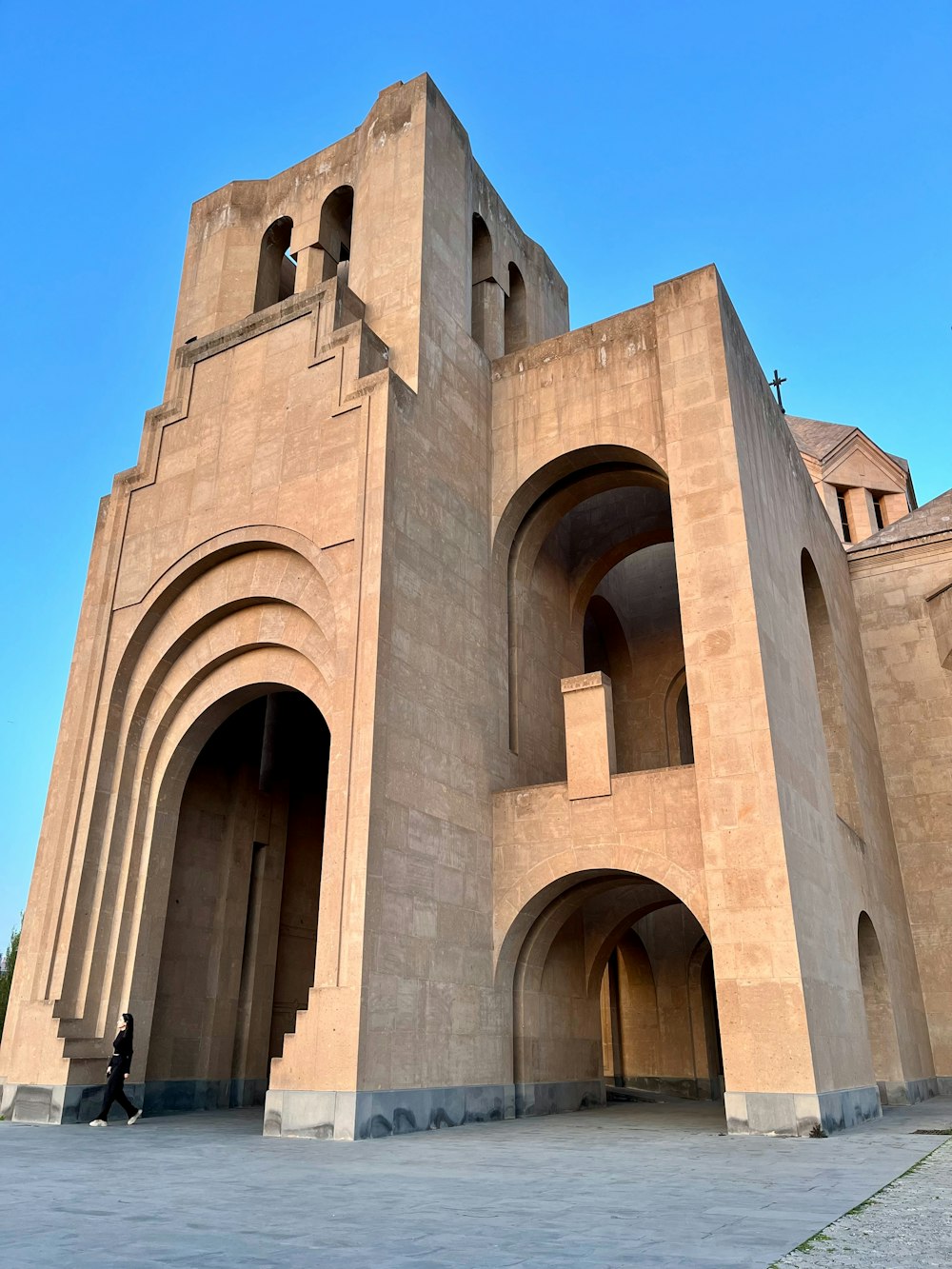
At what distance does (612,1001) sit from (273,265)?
52.7 ft

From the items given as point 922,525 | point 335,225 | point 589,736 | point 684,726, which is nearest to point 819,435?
point 922,525

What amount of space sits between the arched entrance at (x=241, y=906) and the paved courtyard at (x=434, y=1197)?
171 inches

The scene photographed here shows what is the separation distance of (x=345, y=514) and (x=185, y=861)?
20.7 feet

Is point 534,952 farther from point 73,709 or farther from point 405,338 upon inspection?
point 405,338

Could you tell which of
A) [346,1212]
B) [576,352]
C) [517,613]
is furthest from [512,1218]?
[576,352]

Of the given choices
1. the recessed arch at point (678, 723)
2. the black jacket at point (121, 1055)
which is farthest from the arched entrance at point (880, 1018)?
the black jacket at point (121, 1055)

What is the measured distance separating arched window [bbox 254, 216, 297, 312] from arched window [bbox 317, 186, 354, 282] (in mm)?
857

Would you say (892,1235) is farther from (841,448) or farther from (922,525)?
(841,448)

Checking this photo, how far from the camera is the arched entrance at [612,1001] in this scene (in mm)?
13617

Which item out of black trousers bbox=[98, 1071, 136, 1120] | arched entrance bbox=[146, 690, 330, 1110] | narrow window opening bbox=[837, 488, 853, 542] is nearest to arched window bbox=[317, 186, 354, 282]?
arched entrance bbox=[146, 690, 330, 1110]

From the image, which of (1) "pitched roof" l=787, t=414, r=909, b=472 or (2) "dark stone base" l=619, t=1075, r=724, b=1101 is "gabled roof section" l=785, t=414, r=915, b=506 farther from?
(2) "dark stone base" l=619, t=1075, r=724, b=1101

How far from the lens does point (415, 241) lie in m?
15.2

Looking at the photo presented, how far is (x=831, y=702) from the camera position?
16.5 metres

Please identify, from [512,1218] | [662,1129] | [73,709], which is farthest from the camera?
[73,709]
